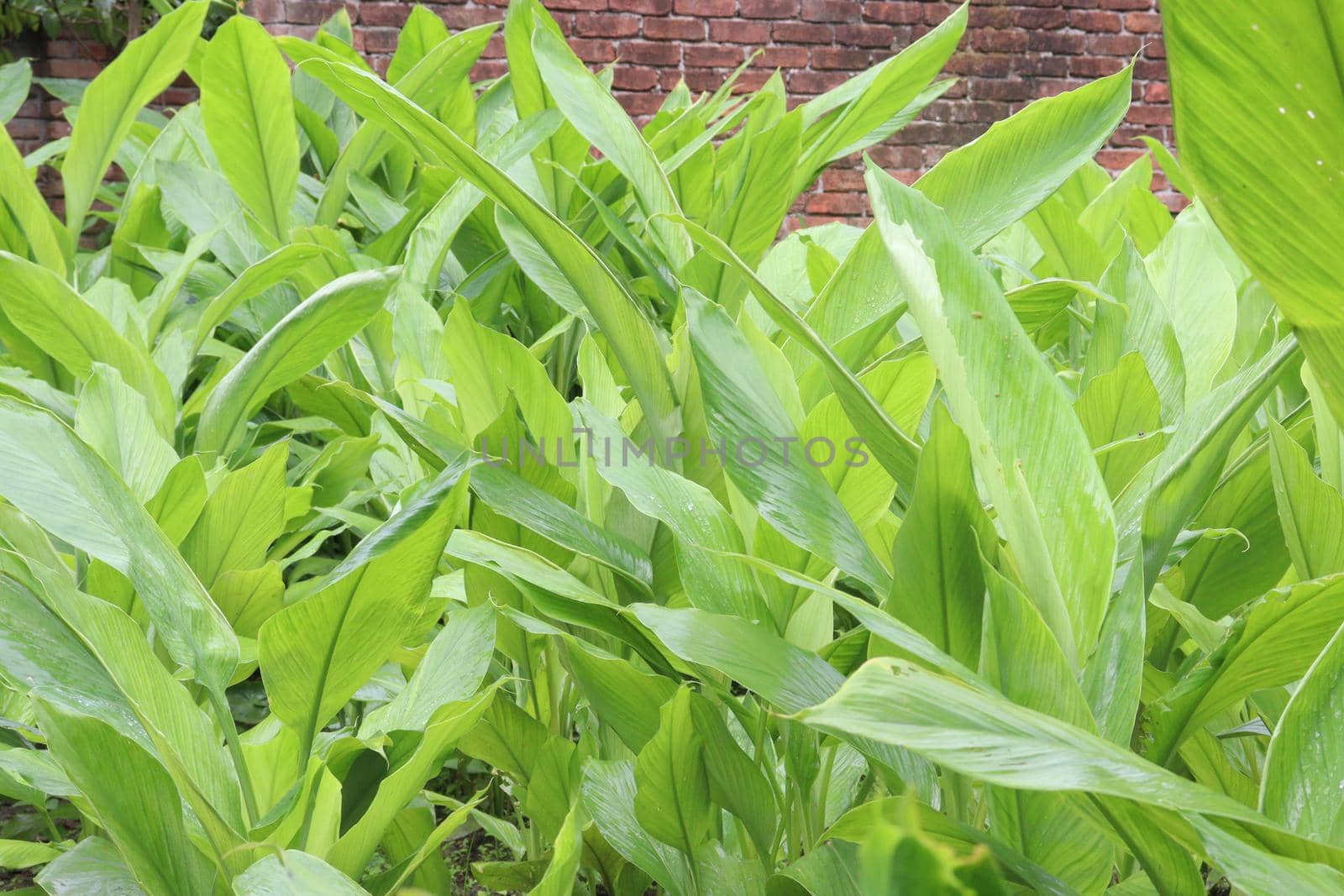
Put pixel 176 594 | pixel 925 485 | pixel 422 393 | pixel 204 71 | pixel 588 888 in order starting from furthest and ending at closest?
pixel 204 71 → pixel 422 393 → pixel 588 888 → pixel 176 594 → pixel 925 485

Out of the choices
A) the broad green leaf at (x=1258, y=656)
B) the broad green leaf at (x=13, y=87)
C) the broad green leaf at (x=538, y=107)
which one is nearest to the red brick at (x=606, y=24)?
the broad green leaf at (x=13, y=87)

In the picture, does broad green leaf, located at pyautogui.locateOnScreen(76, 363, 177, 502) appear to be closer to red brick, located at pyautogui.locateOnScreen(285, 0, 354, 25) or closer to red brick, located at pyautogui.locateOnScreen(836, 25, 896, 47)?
red brick, located at pyautogui.locateOnScreen(285, 0, 354, 25)

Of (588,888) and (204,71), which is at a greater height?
(204,71)

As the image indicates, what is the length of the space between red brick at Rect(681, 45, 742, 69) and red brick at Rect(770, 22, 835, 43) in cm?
18

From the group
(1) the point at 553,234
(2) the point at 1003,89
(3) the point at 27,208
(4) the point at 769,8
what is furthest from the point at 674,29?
(1) the point at 553,234

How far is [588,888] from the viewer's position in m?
0.66

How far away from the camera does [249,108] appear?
1.12 metres

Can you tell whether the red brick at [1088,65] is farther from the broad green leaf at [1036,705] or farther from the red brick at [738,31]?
the broad green leaf at [1036,705]

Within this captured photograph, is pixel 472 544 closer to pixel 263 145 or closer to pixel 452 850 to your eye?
pixel 452 850

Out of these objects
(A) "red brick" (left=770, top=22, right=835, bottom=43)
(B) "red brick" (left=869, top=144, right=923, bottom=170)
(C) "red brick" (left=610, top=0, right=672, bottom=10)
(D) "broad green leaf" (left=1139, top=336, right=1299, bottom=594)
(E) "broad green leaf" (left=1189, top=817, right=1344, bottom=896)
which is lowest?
(B) "red brick" (left=869, top=144, right=923, bottom=170)

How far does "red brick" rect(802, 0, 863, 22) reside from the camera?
4430 millimetres

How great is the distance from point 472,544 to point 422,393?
0.32 metres

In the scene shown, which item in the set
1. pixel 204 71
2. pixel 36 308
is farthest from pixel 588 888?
pixel 204 71

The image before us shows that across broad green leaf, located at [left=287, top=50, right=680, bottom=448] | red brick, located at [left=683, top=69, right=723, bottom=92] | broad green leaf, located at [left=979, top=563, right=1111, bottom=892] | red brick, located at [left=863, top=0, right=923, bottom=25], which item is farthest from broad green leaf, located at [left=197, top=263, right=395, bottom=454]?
red brick, located at [left=863, top=0, right=923, bottom=25]
